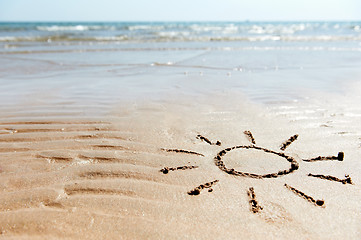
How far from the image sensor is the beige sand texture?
1.93m

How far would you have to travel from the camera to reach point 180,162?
2.81 m

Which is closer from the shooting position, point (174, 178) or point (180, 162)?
point (174, 178)

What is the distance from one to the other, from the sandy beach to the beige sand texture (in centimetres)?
1

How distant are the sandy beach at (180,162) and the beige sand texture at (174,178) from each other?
1 centimetres

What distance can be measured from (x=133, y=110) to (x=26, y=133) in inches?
58.4

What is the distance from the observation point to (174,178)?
2527 mm

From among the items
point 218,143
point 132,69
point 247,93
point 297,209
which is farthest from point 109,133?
point 132,69

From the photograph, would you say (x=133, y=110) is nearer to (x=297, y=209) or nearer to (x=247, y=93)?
(x=247, y=93)

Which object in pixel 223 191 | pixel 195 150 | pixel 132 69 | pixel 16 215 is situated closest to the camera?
pixel 16 215

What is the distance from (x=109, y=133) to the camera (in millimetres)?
3469

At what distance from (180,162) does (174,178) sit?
0.99ft

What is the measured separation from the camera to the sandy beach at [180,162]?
1.96 metres

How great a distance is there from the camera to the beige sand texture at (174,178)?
193cm

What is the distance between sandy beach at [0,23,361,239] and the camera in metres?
1.96
